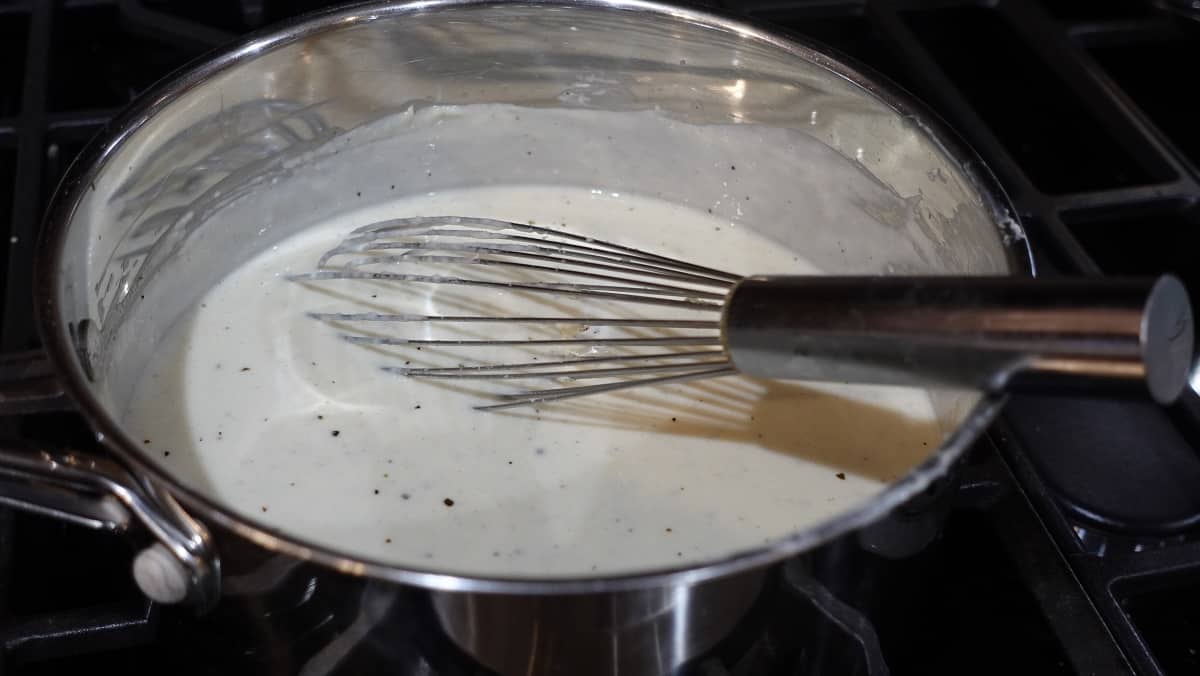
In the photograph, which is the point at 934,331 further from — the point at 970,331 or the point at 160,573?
the point at 160,573

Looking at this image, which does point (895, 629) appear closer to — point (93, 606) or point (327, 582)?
point (327, 582)

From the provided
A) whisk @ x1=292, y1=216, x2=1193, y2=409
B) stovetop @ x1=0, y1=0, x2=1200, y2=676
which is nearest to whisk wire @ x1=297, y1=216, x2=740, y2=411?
whisk @ x1=292, y1=216, x2=1193, y2=409

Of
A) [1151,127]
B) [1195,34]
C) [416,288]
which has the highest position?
[1195,34]

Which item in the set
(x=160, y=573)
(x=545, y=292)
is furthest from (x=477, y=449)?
(x=160, y=573)

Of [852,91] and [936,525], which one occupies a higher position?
[852,91]

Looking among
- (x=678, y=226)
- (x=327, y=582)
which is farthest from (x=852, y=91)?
(x=327, y=582)

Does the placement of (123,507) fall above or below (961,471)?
below

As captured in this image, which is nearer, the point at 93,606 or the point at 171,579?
the point at 171,579
